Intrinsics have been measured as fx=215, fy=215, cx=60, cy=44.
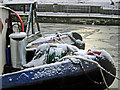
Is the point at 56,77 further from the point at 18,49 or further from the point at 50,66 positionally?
the point at 18,49

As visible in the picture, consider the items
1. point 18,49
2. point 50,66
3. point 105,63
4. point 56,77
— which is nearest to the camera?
point 56,77

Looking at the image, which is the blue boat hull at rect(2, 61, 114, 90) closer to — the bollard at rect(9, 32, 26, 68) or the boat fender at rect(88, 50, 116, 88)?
the boat fender at rect(88, 50, 116, 88)

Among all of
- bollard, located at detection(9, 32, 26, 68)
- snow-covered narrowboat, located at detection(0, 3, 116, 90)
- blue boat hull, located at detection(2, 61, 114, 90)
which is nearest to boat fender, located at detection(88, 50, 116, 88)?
snow-covered narrowboat, located at detection(0, 3, 116, 90)

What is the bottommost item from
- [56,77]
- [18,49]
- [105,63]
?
[56,77]

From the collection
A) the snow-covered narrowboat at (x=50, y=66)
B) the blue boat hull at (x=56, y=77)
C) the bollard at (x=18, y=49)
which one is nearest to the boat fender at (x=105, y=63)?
the snow-covered narrowboat at (x=50, y=66)

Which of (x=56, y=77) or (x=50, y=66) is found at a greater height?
(x=50, y=66)

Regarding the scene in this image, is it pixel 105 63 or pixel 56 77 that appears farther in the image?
pixel 105 63

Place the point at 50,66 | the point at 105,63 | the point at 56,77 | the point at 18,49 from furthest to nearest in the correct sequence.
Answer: the point at 18,49
the point at 105,63
the point at 50,66
the point at 56,77

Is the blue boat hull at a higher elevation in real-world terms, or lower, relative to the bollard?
lower

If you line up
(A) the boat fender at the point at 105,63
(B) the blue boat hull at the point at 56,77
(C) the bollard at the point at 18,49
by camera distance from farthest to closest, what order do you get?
(C) the bollard at the point at 18,49
(A) the boat fender at the point at 105,63
(B) the blue boat hull at the point at 56,77

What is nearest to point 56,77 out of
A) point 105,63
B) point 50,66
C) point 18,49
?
point 50,66

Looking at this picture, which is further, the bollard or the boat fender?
the bollard

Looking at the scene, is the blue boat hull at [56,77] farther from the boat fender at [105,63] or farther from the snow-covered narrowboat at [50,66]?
the boat fender at [105,63]

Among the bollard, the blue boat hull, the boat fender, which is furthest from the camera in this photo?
the bollard
